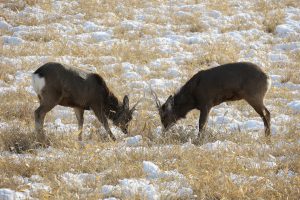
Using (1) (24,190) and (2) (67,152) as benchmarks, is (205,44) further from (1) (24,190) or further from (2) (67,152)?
(1) (24,190)

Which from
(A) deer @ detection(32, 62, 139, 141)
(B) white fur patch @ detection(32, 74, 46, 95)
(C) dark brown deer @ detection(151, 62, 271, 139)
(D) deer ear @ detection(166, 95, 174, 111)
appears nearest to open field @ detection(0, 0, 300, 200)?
(A) deer @ detection(32, 62, 139, 141)

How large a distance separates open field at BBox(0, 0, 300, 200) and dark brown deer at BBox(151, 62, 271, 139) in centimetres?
37

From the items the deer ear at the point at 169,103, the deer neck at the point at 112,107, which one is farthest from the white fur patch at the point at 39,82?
the deer ear at the point at 169,103

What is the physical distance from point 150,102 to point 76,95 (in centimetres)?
275

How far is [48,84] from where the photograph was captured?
8.91 meters

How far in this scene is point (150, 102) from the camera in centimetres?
1181

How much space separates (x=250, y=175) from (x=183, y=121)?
4658 millimetres

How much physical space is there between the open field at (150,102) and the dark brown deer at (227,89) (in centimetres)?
37

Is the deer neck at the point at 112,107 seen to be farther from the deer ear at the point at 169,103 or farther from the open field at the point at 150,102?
the deer ear at the point at 169,103

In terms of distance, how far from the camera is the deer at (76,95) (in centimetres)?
895

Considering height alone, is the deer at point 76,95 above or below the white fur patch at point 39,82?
below

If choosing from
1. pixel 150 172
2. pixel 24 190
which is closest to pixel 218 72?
pixel 150 172

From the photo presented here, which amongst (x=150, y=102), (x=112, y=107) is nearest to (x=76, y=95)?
(x=112, y=107)

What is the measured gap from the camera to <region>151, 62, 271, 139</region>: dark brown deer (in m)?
9.77
